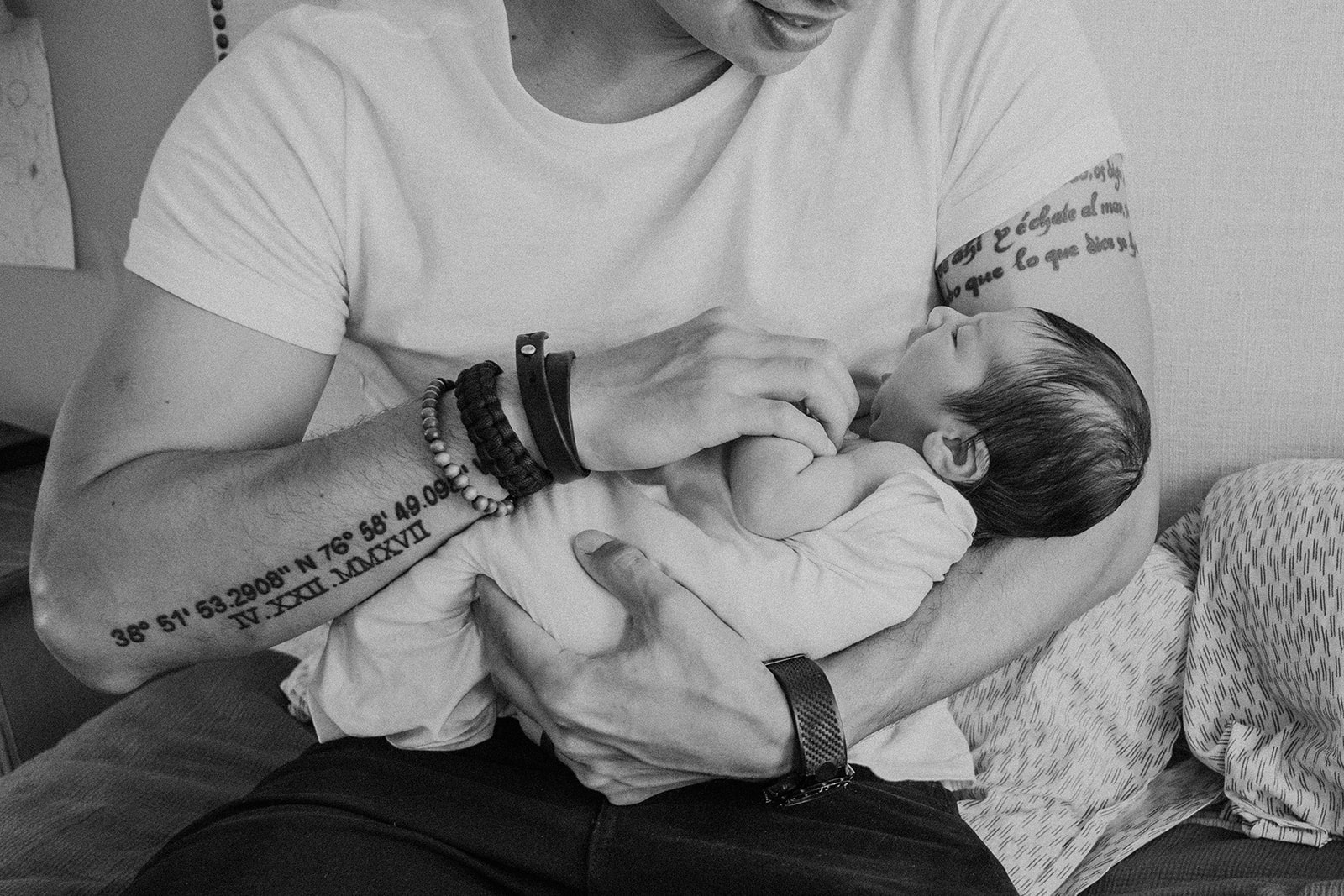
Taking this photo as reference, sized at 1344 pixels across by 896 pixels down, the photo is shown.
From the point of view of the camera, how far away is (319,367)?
128 centimetres

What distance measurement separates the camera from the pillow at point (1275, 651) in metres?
1.27

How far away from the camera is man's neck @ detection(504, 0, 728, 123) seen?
1.27 metres

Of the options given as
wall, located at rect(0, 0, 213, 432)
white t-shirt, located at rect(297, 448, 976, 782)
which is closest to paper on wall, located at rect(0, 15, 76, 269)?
wall, located at rect(0, 0, 213, 432)

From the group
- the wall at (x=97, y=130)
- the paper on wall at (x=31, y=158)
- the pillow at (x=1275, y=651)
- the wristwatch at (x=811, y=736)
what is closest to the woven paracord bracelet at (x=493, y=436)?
the wristwatch at (x=811, y=736)

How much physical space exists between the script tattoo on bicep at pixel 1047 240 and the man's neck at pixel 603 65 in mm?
361

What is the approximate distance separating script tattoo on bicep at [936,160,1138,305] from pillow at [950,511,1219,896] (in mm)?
459

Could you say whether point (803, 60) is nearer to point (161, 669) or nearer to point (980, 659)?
point (980, 659)

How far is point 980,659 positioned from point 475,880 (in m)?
0.56

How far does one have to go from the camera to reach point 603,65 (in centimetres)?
128

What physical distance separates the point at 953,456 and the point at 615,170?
0.48 metres

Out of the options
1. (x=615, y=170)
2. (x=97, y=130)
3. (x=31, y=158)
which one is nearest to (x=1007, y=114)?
(x=615, y=170)

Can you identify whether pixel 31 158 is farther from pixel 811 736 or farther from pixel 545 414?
pixel 811 736

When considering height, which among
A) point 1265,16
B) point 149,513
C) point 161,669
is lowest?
point 161,669

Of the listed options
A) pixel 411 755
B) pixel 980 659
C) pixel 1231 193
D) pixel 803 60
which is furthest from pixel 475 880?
pixel 1231 193
